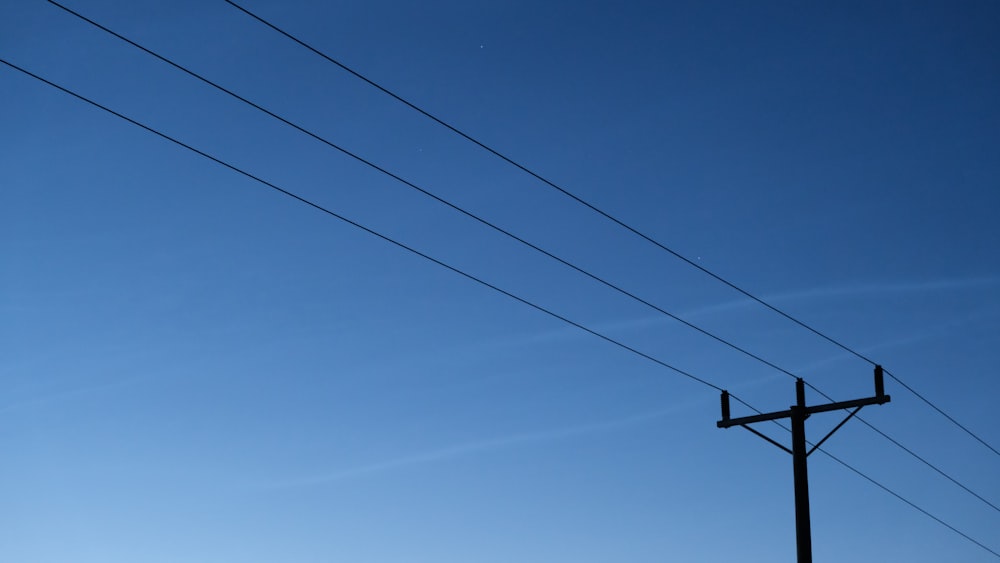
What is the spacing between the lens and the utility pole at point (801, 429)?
2184 cm

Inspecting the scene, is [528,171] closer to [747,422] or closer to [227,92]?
[227,92]

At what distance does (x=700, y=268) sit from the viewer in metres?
23.0

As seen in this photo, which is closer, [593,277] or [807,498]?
[593,277]

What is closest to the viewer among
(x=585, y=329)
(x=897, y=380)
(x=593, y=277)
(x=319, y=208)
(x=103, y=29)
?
(x=103, y=29)

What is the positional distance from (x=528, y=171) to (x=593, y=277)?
2.83 meters

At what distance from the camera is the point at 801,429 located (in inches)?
905

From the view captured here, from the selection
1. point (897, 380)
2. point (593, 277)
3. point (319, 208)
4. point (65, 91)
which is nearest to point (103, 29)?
point (65, 91)

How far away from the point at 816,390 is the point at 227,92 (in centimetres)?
1360

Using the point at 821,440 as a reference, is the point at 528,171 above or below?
above

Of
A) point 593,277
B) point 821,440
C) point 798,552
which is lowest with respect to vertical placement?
point 798,552

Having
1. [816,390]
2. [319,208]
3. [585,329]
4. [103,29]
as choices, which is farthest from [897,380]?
[103,29]

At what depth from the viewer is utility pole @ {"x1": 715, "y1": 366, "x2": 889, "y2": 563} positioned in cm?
2184

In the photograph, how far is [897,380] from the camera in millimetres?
25391

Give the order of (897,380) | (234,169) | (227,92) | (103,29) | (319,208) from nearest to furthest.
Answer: (103,29) < (227,92) < (234,169) < (319,208) < (897,380)
